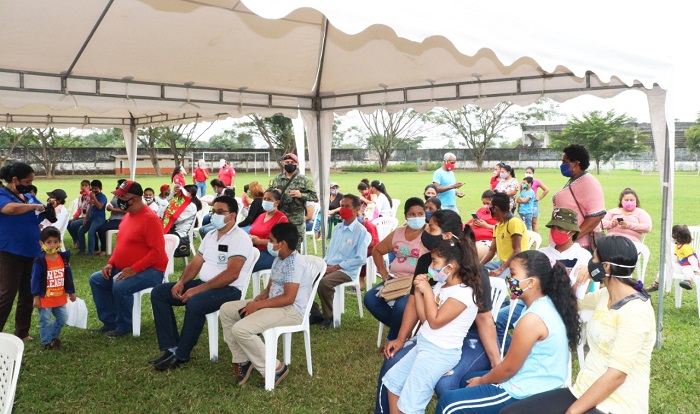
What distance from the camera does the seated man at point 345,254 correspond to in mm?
5402

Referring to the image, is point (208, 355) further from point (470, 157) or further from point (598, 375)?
point (470, 157)

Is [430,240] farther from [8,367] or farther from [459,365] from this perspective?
[8,367]

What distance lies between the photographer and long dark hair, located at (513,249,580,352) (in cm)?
265

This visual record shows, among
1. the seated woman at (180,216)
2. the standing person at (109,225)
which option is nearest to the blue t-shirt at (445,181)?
the seated woman at (180,216)

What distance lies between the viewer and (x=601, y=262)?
251 cm

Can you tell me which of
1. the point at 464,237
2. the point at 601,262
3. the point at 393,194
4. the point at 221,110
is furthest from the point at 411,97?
the point at 393,194

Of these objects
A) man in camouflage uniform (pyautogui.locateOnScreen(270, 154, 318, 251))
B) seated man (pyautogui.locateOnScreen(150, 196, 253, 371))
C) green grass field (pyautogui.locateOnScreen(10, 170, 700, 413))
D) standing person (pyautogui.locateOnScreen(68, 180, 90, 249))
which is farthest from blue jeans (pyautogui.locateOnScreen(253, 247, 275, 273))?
standing person (pyautogui.locateOnScreen(68, 180, 90, 249))

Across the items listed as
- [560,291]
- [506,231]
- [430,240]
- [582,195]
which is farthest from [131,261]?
[582,195]

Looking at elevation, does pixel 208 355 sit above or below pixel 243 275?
below

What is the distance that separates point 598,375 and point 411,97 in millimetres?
4651

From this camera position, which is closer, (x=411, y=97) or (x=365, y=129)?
(x=411, y=97)

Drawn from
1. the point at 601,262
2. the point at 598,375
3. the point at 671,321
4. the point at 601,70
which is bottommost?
the point at 671,321

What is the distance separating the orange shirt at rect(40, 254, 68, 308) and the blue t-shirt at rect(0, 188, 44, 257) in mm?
214

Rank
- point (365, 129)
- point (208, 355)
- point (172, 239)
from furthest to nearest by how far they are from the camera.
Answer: point (365, 129) → point (172, 239) → point (208, 355)
